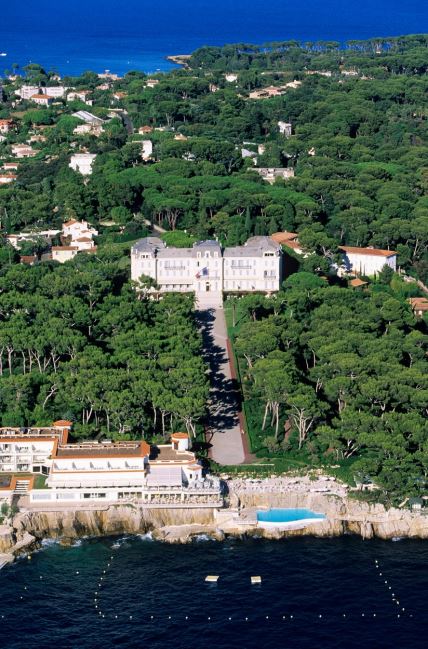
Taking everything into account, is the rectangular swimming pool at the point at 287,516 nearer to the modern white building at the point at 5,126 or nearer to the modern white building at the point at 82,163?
the modern white building at the point at 82,163

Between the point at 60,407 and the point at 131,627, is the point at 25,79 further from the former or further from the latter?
the point at 131,627

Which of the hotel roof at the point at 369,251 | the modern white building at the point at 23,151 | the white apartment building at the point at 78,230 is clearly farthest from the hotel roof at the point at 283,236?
the modern white building at the point at 23,151

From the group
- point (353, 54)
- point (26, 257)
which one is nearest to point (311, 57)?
point (353, 54)

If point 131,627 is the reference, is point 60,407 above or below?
above

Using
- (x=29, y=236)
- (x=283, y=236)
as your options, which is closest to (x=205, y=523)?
(x=283, y=236)

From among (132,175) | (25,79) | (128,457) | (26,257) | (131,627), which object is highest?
(25,79)
